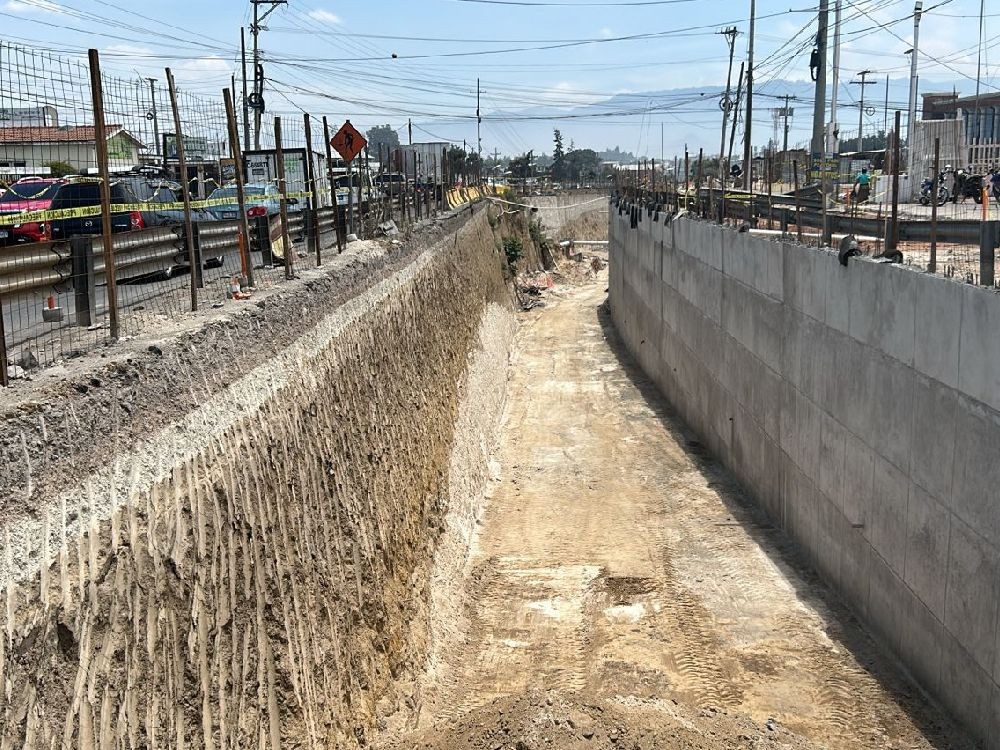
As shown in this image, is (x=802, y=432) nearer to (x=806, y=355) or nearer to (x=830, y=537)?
(x=806, y=355)

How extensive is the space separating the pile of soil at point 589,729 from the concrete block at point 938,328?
4.40 meters

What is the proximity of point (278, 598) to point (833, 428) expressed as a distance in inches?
371

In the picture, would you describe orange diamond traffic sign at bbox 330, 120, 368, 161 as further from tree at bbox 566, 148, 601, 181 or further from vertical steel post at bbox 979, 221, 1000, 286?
tree at bbox 566, 148, 601, 181

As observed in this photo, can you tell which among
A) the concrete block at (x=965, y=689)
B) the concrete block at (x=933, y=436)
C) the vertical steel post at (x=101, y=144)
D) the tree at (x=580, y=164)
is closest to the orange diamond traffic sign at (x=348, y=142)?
the vertical steel post at (x=101, y=144)

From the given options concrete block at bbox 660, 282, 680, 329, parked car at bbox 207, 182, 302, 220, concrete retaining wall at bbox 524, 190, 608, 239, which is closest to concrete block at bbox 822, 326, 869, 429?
parked car at bbox 207, 182, 302, 220

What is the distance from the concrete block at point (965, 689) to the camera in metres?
10.1

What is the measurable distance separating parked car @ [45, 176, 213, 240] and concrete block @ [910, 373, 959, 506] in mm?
9509

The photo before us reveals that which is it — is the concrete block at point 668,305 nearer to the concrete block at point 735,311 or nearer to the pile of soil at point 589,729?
the concrete block at point 735,311

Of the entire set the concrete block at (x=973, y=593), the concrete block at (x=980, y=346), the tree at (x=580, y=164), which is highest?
the tree at (x=580, y=164)

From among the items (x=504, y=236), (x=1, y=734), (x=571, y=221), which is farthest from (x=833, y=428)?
(x=571, y=221)

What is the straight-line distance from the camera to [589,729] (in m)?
10.0

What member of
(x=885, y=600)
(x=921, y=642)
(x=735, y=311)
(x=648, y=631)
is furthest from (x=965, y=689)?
(x=735, y=311)

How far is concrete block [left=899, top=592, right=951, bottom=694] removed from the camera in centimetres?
1129

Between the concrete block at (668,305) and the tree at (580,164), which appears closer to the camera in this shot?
the concrete block at (668,305)
